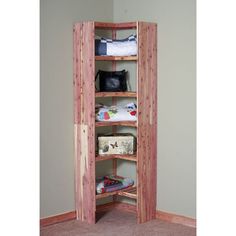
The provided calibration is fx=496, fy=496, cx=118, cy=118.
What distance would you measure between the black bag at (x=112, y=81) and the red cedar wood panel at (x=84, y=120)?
0.23m

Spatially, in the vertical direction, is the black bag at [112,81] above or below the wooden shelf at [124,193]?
above

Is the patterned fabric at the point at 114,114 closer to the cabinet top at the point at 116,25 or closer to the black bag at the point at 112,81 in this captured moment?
the black bag at the point at 112,81

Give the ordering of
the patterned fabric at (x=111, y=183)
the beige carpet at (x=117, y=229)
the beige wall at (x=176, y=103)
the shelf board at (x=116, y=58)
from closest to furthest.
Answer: the beige carpet at (x=117, y=229), the beige wall at (x=176, y=103), the shelf board at (x=116, y=58), the patterned fabric at (x=111, y=183)

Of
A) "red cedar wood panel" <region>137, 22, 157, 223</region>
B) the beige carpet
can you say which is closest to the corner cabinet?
"red cedar wood panel" <region>137, 22, 157, 223</region>

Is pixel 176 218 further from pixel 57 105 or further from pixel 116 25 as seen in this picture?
pixel 116 25

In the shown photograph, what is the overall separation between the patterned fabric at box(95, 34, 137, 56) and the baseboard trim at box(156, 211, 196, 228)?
1.51 metres

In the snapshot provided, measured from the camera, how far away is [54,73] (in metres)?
4.47

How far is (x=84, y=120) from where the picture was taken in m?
4.50

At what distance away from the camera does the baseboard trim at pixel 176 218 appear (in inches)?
173

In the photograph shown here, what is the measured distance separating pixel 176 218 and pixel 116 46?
1.67 meters

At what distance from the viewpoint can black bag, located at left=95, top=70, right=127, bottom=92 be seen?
465 centimetres

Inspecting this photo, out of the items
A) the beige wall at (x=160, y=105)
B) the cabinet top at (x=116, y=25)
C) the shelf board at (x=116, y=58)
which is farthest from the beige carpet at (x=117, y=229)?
the cabinet top at (x=116, y=25)
